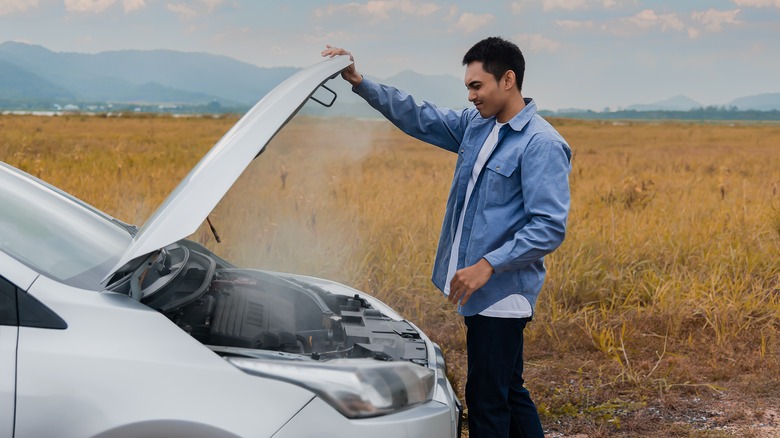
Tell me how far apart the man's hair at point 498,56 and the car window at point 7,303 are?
5.66 feet

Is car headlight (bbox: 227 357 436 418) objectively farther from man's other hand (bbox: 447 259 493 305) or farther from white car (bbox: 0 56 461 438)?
man's other hand (bbox: 447 259 493 305)

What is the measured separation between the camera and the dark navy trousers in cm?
302

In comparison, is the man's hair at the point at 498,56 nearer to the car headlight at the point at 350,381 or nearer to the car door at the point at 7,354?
the car headlight at the point at 350,381

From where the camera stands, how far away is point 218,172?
7.53 feet

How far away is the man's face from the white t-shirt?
9 centimetres

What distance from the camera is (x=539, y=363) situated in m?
5.11

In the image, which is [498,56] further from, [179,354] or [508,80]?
[179,354]

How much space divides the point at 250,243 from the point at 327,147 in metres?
2.66

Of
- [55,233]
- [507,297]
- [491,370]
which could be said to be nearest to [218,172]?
[55,233]

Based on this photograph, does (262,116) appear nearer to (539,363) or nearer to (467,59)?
(467,59)

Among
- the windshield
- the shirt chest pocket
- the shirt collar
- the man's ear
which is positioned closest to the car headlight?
the windshield

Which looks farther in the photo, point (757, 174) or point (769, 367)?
point (757, 174)

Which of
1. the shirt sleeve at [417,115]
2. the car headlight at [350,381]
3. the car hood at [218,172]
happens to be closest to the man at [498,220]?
the shirt sleeve at [417,115]

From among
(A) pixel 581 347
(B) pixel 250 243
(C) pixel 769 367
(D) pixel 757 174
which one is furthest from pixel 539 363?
(D) pixel 757 174
